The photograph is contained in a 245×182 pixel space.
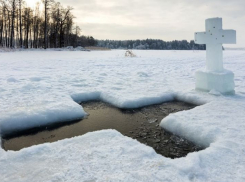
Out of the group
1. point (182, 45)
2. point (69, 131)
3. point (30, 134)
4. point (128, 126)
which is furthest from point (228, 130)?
point (182, 45)

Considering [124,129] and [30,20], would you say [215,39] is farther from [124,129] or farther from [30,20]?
[30,20]

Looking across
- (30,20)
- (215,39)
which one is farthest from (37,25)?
(215,39)

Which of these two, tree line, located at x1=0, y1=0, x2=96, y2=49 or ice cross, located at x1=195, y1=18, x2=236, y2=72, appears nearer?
ice cross, located at x1=195, y1=18, x2=236, y2=72

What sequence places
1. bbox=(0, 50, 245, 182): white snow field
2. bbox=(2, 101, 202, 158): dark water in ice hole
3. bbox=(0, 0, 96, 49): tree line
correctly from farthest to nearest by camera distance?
1. bbox=(0, 0, 96, 49): tree line
2. bbox=(2, 101, 202, 158): dark water in ice hole
3. bbox=(0, 50, 245, 182): white snow field

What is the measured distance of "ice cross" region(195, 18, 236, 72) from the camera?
402 centimetres

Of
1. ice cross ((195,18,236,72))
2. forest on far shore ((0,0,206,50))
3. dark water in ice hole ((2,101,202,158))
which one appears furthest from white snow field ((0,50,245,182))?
forest on far shore ((0,0,206,50))

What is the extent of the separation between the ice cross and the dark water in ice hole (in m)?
1.17

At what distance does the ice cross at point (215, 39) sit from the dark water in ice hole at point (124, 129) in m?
1.17

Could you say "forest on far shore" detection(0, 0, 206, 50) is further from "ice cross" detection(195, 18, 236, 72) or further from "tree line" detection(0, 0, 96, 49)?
"ice cross" detection(195, 18, 236, 72)

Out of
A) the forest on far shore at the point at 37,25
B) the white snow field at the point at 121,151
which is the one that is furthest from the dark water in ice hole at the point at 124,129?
the forest on far shore at the point at 37,25

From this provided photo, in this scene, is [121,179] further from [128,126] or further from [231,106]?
[231,106]

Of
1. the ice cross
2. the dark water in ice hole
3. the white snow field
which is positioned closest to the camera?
the white snow field

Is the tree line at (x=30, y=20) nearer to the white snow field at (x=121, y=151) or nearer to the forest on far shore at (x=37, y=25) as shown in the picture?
the forest on far shore at (x=37, y=25)

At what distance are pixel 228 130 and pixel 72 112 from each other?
7.24 feet
